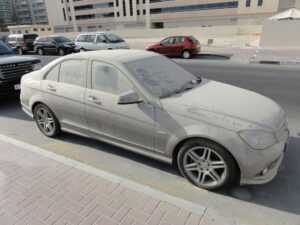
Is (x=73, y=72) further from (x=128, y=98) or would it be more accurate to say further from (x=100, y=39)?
(x=100, y=39)

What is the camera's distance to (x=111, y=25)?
73.2 meters

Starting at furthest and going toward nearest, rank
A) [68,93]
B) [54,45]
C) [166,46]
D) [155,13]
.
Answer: [155,13]
[54,45]
[166,46]
[68,93]

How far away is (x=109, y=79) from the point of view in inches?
125

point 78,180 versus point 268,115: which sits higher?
point 268,115

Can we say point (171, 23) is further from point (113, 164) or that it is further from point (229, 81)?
point (113, 164)

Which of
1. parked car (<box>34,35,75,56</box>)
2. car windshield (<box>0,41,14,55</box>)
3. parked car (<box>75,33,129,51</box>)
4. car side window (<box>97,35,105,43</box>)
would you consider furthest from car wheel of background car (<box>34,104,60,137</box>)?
parked car (<box>34,35,75,56</box>)

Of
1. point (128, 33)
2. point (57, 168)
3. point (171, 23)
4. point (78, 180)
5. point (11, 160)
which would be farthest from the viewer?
point (171, 23)

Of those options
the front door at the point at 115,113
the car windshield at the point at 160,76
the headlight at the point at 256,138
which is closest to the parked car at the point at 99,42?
the car windshield at the point at 160,76

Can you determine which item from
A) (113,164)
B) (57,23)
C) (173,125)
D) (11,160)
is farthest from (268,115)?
(57,23)

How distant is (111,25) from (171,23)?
2138 centimetres

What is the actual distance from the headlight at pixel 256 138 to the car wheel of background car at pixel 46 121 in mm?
3197

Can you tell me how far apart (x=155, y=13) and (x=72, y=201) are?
69.4m

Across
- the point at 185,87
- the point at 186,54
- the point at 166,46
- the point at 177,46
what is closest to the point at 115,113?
the point at 185,87

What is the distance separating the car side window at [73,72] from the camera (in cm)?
344
